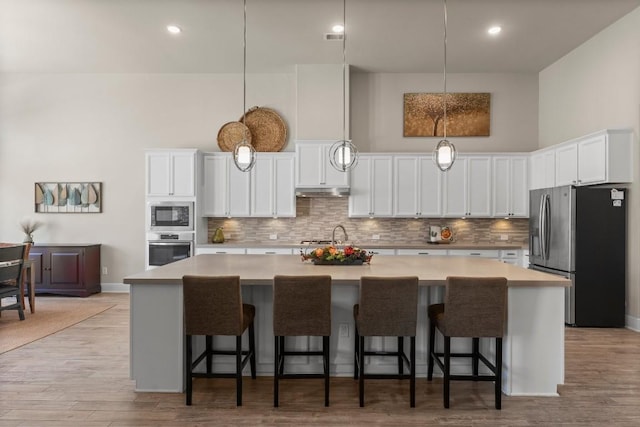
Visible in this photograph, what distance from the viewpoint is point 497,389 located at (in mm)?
2816

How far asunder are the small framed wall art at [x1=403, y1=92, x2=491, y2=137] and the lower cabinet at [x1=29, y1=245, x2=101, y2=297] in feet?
18.9

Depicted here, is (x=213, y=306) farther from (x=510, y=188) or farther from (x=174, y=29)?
(x=510, y=188)

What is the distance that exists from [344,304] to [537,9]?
410cm

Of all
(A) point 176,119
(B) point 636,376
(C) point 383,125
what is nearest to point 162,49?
(A) point 176,119

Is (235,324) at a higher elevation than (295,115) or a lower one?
lower

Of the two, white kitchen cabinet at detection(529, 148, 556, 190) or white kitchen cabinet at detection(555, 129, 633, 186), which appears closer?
white kitchen cabinet at detection(555, 129, 633, 186)

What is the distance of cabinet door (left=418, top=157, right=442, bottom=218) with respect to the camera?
646cm

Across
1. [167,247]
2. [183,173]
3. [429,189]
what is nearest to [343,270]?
[429,189]

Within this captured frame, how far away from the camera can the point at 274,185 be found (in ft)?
21.3

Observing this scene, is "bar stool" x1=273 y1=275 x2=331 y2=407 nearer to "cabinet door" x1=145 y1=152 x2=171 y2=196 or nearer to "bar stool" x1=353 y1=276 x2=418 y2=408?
"bar stool" x1=353 y1=276 x2=418 y2=408

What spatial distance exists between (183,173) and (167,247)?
1.17m

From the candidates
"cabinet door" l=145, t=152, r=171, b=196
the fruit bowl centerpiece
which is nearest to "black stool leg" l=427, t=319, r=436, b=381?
the fruit bowl centerpiece

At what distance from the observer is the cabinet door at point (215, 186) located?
651cm

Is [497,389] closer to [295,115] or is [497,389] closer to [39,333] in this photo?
[39,333]
